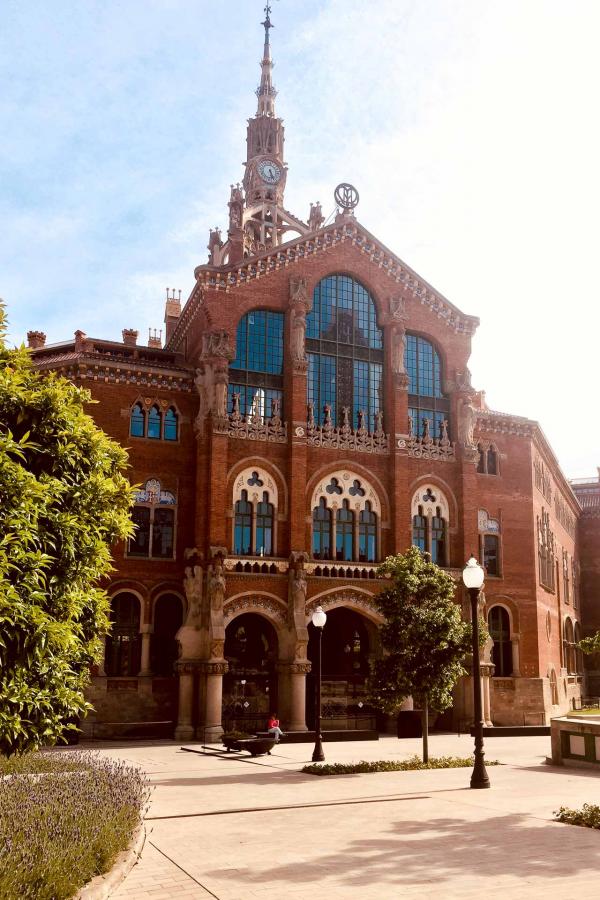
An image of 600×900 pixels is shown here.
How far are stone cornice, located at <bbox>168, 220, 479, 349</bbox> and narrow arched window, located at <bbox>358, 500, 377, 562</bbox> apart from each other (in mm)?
11252

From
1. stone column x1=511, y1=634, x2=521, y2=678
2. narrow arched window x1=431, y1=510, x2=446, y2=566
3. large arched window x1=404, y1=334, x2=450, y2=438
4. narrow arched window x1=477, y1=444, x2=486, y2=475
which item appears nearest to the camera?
narrow arched window x1=431, y1=510, x2=446, y2=566

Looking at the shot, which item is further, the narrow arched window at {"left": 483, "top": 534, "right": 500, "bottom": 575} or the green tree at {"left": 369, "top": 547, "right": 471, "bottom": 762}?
the narrow arched window at {"left": 483, "top": 534, "right": 500, "bottom": 575}

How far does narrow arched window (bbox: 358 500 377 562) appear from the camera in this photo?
42000 millimetres

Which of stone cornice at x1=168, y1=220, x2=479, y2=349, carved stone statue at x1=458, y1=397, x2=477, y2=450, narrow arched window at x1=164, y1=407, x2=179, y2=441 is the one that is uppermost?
stone cornice at x1=168, y1=220, x2=479, y2=349

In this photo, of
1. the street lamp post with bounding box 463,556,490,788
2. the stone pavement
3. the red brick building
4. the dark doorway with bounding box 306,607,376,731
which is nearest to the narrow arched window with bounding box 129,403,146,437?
the red brick building

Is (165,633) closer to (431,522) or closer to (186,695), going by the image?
(186,695)

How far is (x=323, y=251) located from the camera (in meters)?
44.3

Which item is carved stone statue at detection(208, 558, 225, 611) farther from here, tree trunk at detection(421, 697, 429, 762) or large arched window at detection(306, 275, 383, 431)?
tree trunk at detection(421, 697, 429, 762)

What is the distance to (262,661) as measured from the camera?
42.1 meters

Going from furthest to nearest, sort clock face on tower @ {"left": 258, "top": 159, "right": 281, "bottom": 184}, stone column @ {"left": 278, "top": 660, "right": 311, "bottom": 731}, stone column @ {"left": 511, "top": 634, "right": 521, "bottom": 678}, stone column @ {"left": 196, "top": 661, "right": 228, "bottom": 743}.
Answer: clock face on tower @ {"left": 258, "top": 159, "right": 281, "bottom": 184}
stone column @ {"left": 511, "top": 634, "right": 521, "bottom": 678}
stone column @ {"left": 278, "top": 660, "right": 311, "bottom": 731}
stone column @ {"left": 196, "top": 661, "right": 228, "bottom": 743}

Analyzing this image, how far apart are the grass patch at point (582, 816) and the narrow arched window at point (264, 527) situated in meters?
24.4

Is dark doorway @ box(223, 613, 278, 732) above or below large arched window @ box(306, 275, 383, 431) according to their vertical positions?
below

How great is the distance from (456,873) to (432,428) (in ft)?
114

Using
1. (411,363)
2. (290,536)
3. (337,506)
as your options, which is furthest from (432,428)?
(290,536)
